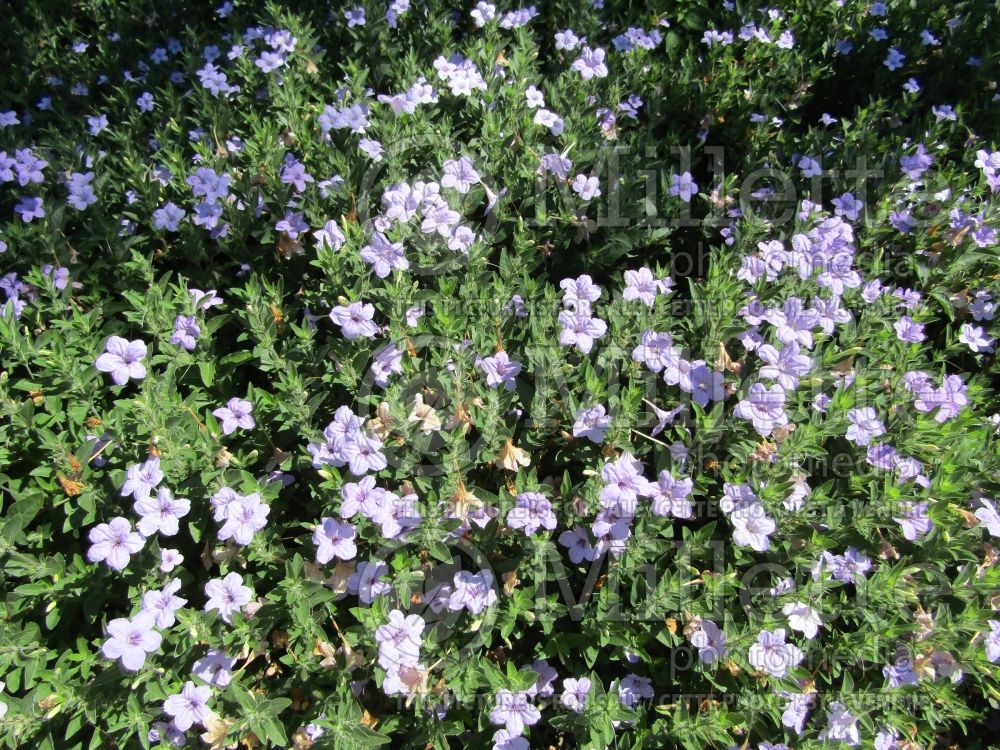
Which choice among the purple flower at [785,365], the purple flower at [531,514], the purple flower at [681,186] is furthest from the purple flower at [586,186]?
the purple flower at [531,514]

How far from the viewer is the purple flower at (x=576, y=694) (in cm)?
268

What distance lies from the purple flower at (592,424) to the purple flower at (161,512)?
1.47m

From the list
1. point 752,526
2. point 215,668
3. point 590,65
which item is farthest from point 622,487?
point 590,65

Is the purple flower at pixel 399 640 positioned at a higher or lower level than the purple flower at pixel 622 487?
lower

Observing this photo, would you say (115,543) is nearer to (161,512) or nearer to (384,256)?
(161,512)

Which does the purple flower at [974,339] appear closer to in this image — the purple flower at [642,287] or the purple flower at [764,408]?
the purple flower at [764,408]

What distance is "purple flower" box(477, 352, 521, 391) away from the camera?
299cm

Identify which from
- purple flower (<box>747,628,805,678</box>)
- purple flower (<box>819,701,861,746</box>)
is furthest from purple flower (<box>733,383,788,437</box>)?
purple flower (<box>819,701,861,746</box>)

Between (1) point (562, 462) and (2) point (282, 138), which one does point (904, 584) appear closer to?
(1) point (562, 462)

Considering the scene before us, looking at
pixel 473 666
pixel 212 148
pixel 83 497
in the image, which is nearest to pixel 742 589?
pixel 473 666

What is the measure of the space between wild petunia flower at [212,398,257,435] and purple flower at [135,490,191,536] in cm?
36

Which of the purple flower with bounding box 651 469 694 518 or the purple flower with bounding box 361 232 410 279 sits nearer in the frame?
the purple flower with bounding box 651 469 694 518

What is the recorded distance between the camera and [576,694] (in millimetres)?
2693

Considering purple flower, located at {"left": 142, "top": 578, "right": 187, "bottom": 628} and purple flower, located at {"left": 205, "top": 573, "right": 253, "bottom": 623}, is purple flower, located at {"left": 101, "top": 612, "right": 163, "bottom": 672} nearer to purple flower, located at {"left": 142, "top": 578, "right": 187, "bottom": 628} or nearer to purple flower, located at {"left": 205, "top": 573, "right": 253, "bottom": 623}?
purple flower, located at {"left": 142, "top": 578, "right": 187, "bottom": 628}
